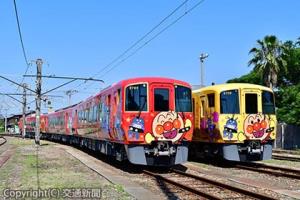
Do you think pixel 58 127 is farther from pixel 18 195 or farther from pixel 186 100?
pixel 18 195

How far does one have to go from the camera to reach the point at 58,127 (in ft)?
166

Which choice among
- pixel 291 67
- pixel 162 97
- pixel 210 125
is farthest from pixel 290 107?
pixel 162 97

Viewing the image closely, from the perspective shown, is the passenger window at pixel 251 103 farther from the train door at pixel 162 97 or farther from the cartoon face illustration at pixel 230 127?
the train door at pixel 162 97

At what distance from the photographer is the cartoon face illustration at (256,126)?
2019 cm

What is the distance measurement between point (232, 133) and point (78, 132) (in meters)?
15.5

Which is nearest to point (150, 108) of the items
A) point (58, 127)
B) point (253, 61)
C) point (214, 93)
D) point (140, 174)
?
point (140, 174)

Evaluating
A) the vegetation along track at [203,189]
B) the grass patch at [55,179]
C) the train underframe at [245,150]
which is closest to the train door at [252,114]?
the train underframe at [245,150]

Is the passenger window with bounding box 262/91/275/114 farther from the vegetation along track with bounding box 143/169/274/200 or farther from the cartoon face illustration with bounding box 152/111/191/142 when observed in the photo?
the vegetation along track with bounding box 143/169/274/200

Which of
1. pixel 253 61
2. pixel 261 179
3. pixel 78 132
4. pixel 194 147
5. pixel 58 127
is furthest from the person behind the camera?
pixel 58 127

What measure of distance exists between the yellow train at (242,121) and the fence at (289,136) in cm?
1820

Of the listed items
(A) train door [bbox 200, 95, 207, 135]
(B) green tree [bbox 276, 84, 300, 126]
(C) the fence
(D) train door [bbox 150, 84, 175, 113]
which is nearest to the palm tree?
(B) green tree [bbox 276, 84, 300, 126]

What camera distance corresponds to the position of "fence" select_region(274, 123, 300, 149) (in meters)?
38.2

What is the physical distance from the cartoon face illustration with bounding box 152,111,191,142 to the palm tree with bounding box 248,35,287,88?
27.2 meters

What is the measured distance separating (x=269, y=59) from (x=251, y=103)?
24.6 m
